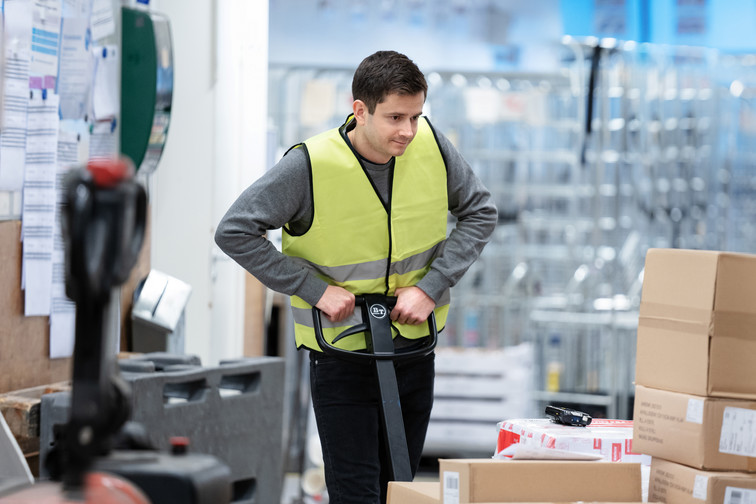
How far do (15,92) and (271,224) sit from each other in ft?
3.09

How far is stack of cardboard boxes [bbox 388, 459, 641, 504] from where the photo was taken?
84.6 inches

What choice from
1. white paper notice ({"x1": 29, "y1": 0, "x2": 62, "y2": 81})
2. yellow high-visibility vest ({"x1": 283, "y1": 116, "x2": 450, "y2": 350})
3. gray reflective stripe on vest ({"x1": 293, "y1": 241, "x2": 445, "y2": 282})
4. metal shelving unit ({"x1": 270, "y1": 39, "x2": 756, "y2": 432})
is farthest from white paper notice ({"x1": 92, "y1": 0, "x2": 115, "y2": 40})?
metal shelving unit ({"x1": 270, "y1": 39, "x2": 756, "y2": 432})

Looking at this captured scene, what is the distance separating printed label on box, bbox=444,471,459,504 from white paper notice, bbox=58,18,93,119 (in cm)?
176

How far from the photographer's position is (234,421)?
10.4ft

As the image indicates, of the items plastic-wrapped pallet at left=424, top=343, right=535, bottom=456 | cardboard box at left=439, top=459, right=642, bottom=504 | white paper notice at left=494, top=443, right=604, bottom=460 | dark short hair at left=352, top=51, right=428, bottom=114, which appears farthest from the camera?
plastic-wrapped pallet at left=424, top=343, right=535, bottom=456

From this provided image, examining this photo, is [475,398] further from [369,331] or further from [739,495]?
[739,495]

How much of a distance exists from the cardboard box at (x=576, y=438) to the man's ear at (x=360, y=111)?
907 mm

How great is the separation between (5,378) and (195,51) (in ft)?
5.71

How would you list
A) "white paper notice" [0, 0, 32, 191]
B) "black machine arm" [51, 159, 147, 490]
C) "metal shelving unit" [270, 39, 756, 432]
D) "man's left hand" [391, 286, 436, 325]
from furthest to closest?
"metal shelving unit" [270, 39, 756, 432] < "white paper notice" [0, 0, 32, 191] < "man's left hand" [391, 286, 436, 325] < "black machine arm" [51, 159, 147, 490]

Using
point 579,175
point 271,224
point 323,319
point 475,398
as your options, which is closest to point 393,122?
point 271,224

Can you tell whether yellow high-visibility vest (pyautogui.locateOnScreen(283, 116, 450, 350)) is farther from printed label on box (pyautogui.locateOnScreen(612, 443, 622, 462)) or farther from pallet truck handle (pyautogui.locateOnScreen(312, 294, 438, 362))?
printed label on box (pyautogui.locateOnScreen(612, 443, 622, 462))

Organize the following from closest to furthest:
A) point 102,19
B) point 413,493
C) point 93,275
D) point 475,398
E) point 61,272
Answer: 1. point 93,275
2. point 413,493
3. point 61,272
4. point 102,19
5. point 475,398

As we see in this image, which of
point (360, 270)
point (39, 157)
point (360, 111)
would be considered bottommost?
point (360, 270)

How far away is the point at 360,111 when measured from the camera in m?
2.58
